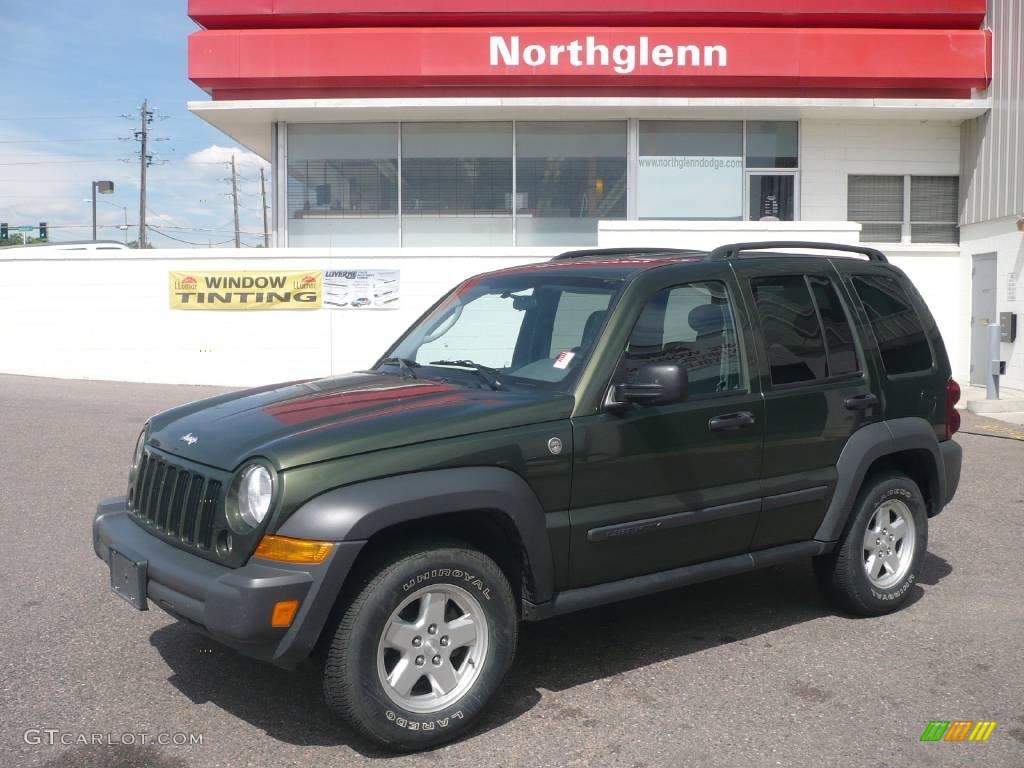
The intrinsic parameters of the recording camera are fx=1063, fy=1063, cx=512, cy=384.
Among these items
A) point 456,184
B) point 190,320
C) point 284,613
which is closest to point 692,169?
point 456,184

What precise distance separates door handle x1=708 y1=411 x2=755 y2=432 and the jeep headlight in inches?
77.4

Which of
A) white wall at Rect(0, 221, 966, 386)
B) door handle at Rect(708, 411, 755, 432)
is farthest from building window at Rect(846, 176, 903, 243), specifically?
door handle at Rect(708, 411, 755, 432)

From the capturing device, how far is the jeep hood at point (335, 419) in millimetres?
3865

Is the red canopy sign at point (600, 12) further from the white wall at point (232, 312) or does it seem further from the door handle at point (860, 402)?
the door handle at point (860, 402)


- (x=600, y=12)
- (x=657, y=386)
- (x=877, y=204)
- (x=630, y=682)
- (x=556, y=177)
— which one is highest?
(x=600, y=12)

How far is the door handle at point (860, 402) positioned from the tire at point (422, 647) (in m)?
2.09

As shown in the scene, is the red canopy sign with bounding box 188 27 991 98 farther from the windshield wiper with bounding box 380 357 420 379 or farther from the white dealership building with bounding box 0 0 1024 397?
the windshield wiper with bounding box 380 357 420 379

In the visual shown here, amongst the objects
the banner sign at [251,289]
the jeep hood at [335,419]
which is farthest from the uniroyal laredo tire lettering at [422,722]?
the banner sign at [251,289]

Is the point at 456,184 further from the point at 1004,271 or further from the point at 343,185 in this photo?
the point at 1004,271

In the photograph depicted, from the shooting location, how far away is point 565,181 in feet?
62.2

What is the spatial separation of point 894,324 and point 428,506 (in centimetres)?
307

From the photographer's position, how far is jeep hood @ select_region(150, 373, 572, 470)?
12.7 feet

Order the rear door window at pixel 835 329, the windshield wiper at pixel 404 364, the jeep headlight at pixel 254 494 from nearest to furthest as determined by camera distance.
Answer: the jeep headlight at pixel 254 494 → the windshield wiper at pixel 404 364 → the rear door window at pixel 835 329

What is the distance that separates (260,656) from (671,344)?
7.22 ft
